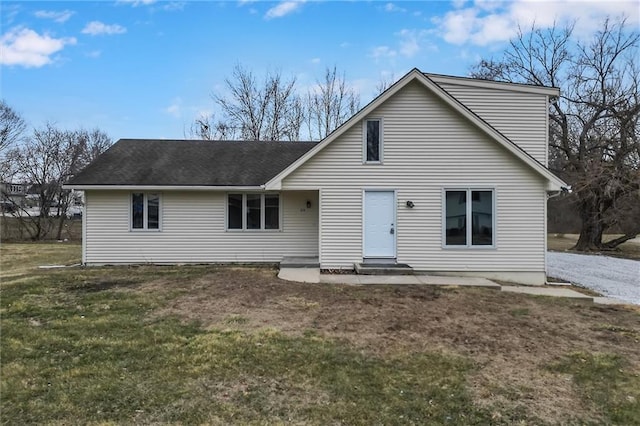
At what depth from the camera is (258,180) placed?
13516 mm

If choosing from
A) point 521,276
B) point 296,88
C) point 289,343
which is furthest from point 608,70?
point 289,343

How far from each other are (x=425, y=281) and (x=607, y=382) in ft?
18.6

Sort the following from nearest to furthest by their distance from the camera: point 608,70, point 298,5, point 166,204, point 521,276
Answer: point 521,276
point 166,204
point 298,5
point 608,70

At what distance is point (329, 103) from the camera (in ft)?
99.5

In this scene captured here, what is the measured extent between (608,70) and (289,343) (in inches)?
966

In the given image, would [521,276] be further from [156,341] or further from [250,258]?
[156,341]

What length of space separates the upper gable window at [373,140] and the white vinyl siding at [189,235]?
8.99 feet

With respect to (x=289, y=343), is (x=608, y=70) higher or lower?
higher

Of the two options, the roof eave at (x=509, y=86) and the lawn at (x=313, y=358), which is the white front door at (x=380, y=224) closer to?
the lawn at (x=313, y=358)

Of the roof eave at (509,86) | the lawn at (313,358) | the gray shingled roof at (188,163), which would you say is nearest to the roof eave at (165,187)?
the gray shingled roof at (188,163)

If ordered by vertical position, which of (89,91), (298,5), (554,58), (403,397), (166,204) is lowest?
(403,397)

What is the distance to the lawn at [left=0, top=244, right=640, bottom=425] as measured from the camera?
379 centimetres

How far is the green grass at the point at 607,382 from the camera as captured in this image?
12.9 ft

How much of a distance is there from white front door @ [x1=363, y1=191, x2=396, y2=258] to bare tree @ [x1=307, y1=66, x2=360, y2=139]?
1924 centimetres
